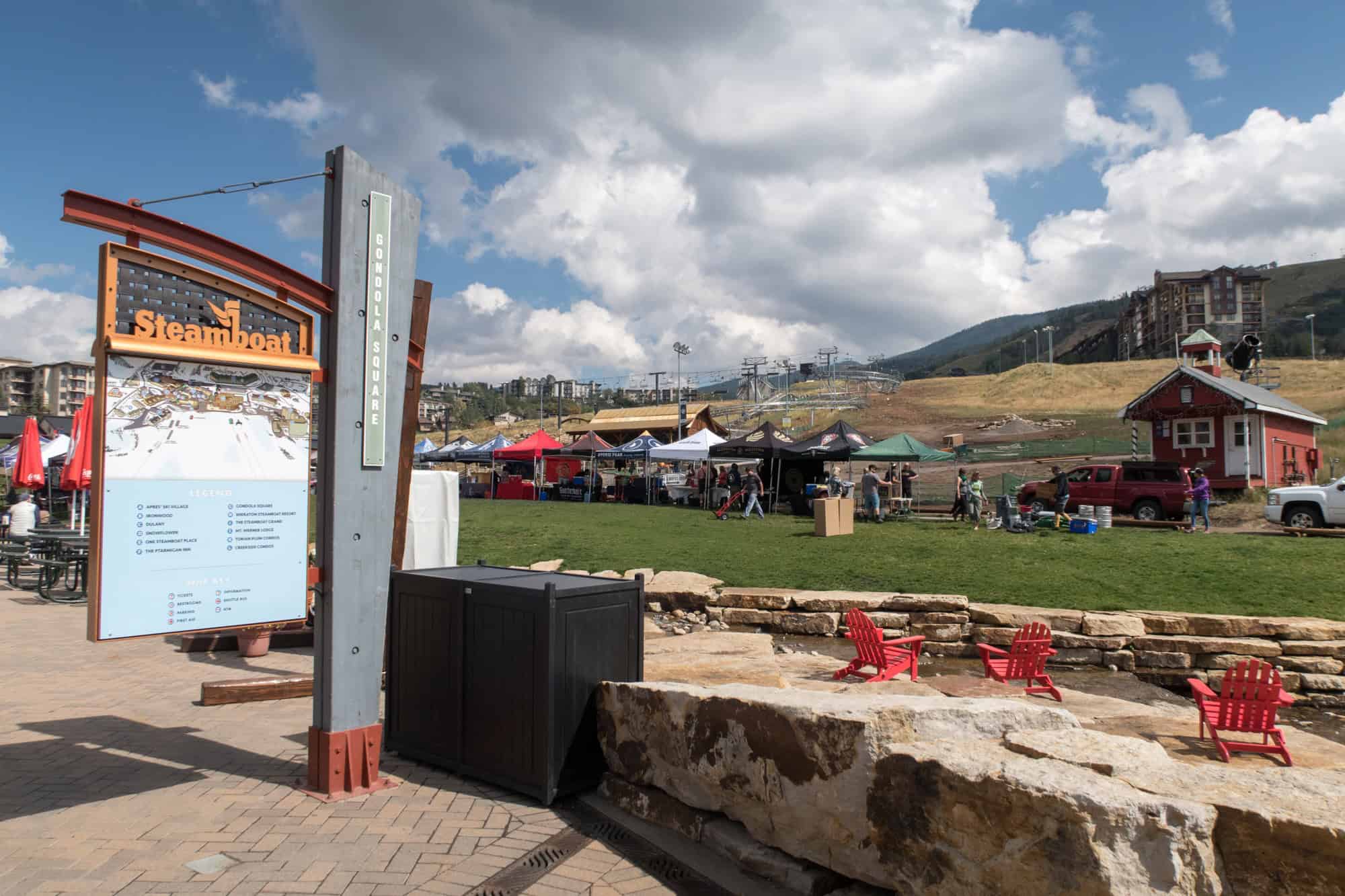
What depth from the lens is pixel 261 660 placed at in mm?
8367

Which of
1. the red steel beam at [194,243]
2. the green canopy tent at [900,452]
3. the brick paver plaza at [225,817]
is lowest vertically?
the brick paver plaza at [225,817]

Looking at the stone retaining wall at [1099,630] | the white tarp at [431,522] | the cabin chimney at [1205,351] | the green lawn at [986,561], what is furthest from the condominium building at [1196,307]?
the white tarp at [431,522]

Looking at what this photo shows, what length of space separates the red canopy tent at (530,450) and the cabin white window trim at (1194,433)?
2187cm

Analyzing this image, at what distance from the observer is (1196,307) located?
118188 mm

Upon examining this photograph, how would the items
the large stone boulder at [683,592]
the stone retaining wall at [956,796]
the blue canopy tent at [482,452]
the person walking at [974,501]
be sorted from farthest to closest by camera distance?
the blue canopy tent at [482,452]
the person walking at [974,501]
the large stone boulder at [683,592]
the stone retaining wall at [956,796]

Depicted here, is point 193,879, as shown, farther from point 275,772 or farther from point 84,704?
point 84,704

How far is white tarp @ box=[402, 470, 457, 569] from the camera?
8.02 meters

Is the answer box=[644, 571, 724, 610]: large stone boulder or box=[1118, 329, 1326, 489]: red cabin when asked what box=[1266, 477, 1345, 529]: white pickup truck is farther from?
box=[644, 571, 724, 610]: large stone boulder

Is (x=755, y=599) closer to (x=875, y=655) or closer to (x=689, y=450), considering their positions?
(x=875, y=655)

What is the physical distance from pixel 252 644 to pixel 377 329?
17.2ft

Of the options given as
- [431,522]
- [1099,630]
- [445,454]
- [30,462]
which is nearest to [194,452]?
[431,522]

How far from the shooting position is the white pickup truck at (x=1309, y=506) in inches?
688

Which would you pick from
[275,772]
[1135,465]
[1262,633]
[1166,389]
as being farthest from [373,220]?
[1166,389]

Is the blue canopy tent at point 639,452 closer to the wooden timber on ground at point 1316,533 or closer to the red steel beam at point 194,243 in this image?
the wooden timber on ground at point 1316,533
